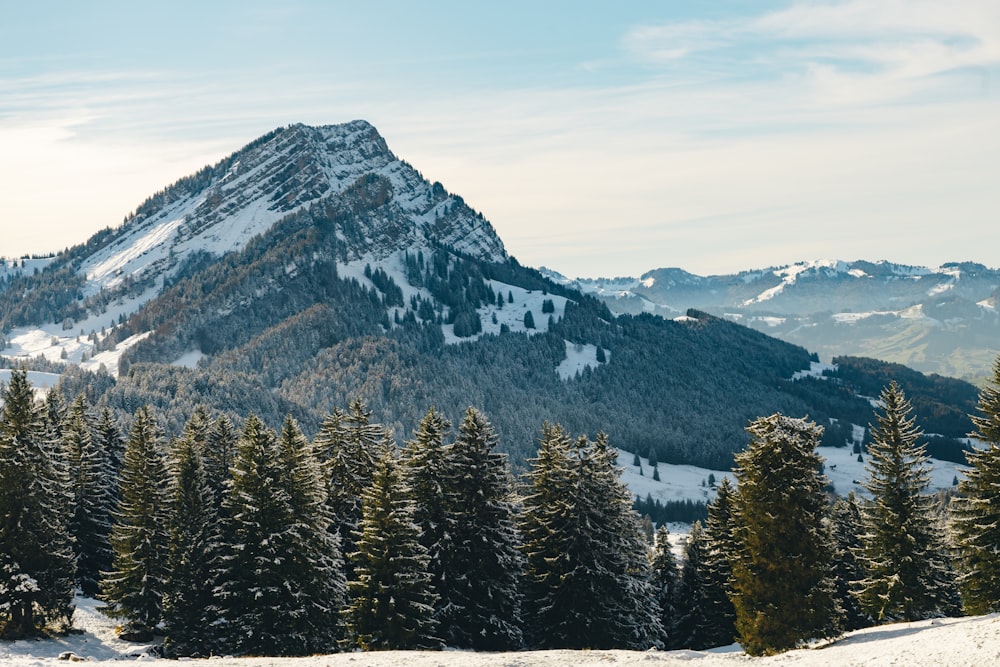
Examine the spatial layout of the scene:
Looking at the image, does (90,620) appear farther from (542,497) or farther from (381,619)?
(542,497)

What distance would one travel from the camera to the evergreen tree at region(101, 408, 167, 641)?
49656 millimetres

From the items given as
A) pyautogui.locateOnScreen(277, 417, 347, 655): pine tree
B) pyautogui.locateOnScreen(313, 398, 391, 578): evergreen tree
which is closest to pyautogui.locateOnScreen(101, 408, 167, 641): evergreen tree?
pyautogui.locateOnScreen(277, 417, 347, 655): pine tree

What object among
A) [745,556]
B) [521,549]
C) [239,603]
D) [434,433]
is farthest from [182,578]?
[745,556]

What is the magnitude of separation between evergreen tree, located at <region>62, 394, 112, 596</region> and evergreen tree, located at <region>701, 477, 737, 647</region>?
4133cm

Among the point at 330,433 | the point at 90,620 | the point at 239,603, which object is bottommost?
the point at 90,620

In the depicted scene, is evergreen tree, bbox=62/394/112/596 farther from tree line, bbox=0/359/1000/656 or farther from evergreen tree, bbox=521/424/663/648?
evergreen tree, bbox=521/424/663/648

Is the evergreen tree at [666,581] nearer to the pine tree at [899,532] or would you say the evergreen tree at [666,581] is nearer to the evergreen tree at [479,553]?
the pine tree at [899,532]

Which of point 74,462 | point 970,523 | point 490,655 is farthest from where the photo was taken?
point 74,462

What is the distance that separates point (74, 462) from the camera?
60.0 m

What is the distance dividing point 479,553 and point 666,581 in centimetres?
3002

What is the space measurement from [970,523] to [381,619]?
30.3 m

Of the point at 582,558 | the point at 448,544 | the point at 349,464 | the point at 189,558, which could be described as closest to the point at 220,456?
the point at 349,464

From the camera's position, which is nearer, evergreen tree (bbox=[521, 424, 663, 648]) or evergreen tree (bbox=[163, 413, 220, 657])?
evergreen tree (bbox=[163, 413, 220, 657])

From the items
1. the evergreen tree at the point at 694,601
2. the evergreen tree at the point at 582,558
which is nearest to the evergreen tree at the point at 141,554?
the evergreen tree at the point at 582,558
